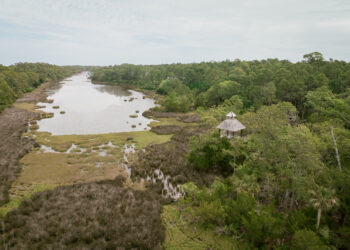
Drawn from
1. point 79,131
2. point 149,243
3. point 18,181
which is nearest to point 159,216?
point 149,243

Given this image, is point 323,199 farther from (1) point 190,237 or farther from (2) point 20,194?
(2) point 20,194

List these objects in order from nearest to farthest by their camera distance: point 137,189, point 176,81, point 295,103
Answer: point 137,189, point 295,103, point 176,81

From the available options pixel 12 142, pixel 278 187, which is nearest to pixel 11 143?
pixel 12 142

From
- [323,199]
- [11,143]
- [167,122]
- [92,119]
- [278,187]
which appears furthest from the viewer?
[92,119]

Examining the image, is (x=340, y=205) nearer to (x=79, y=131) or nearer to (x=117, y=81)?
(x=79, y=131)

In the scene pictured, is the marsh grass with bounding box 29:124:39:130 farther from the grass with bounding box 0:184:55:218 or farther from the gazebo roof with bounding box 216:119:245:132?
the gazebo roof with bounding box 216:119:245:132

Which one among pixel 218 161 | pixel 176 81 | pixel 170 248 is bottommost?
pixel 170 248

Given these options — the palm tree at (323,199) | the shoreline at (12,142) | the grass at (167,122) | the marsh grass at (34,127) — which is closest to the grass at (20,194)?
the shoreline at (12,142)

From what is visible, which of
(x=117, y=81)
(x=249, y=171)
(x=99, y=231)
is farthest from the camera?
(x=117, y=81)
